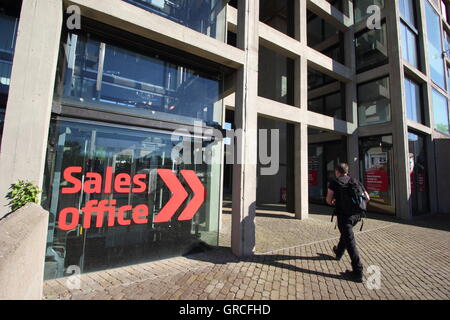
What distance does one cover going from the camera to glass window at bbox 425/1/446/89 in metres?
12.5

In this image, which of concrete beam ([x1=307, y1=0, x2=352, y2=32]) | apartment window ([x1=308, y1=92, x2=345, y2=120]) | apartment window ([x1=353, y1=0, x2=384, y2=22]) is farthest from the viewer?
apartment window ([x1=308, y1=92, x2=345, y2=120])

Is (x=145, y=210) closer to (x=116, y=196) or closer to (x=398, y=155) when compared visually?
(x=116, y=196)

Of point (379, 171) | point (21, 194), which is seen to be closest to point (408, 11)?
point (379, 171)

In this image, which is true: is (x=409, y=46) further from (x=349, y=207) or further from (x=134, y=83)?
(x=134, y=83)

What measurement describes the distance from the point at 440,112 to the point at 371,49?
611 centimetres

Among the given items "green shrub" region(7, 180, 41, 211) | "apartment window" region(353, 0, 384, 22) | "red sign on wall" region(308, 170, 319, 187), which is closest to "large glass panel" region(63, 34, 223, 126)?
"green shrub" region(7, 180, 41, 211)

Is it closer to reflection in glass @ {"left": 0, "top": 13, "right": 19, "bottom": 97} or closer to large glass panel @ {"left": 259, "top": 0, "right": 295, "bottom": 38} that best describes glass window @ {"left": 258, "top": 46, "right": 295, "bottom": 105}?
large glass panel @ {"left": 259, "top": 0, "right": 295, "bottom": 38}

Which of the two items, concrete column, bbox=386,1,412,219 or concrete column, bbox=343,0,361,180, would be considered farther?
concrete column, bbox=343,0,361,180

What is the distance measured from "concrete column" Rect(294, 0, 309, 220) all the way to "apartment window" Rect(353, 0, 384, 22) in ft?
13.6

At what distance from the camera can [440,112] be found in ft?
41.5

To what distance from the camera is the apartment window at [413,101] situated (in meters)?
10.5

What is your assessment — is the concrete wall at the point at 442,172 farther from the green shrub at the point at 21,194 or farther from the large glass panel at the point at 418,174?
the green shrub at the point at 21,194

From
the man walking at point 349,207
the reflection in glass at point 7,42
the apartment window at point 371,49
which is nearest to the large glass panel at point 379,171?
the apartment window at point 371,49

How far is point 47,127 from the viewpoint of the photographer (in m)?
3.42
